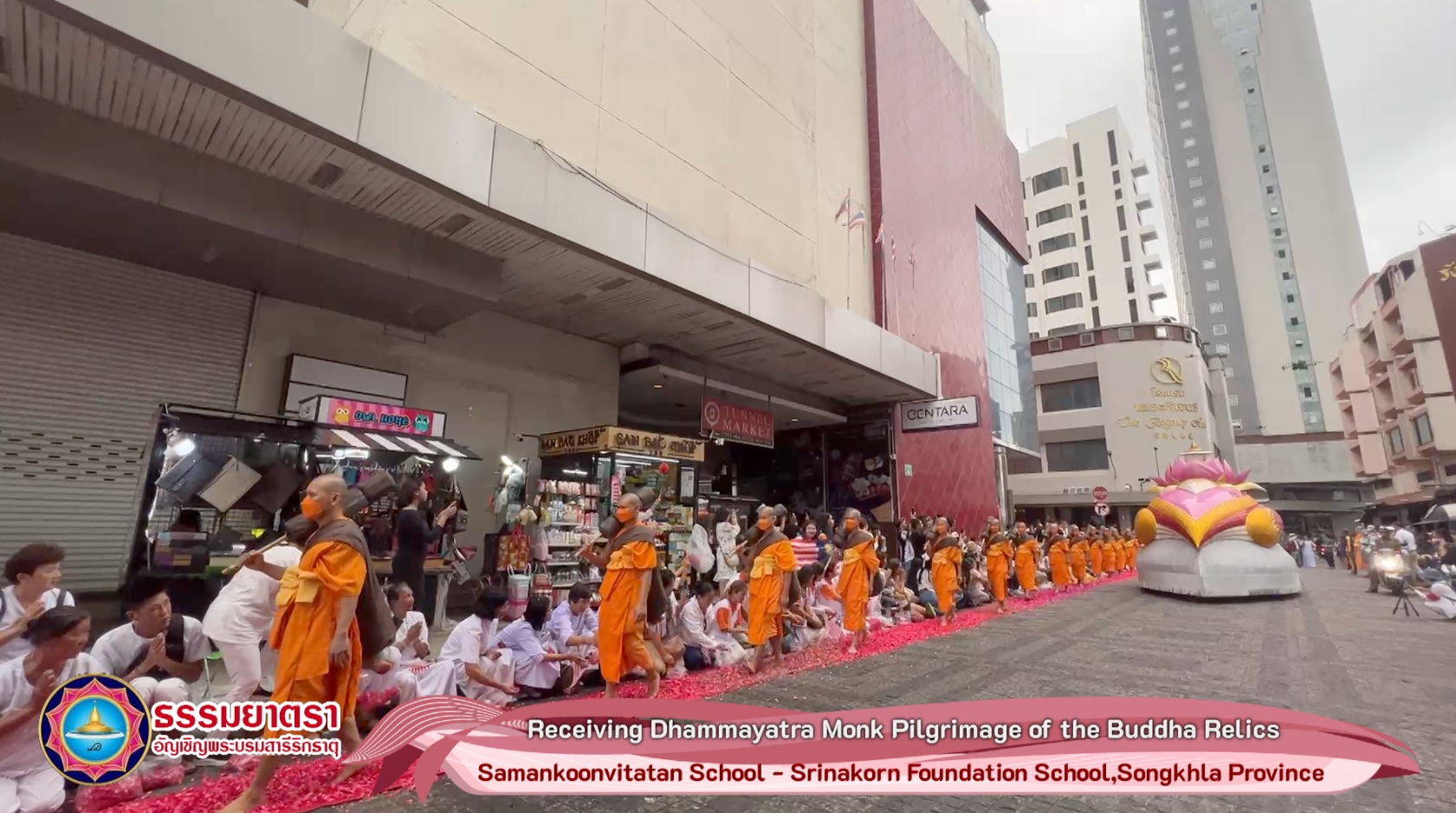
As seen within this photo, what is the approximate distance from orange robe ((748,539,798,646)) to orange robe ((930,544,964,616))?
4.33 m

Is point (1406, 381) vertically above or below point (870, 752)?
above

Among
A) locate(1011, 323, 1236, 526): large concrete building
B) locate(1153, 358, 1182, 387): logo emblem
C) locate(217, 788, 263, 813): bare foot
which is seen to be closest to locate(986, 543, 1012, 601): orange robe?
locate(217, 788, 263, 813): bare foot

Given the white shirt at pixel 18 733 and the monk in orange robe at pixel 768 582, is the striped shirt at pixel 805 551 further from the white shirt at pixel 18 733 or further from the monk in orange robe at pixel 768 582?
the white shirt at pixel 18 733

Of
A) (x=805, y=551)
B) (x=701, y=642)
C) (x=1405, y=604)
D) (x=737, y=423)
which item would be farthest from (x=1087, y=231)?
(x=701, y=642)

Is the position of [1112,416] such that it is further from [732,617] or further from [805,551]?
[732,617]

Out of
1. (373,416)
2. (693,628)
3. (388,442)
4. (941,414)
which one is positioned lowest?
(693,628)

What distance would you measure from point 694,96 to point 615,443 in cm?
712

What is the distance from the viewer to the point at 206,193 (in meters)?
6.50

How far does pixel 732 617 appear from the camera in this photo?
7.95 meters

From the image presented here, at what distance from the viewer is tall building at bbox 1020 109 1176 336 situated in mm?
50375

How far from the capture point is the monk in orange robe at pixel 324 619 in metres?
3.30

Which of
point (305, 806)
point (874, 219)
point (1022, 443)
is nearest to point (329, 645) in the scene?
point (305, 806)

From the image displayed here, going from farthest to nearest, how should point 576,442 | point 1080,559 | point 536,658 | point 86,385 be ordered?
point 1080,559, point 576,442, point 86,385, point 536,658

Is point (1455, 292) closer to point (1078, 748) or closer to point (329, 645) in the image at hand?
point (1078, 748)
